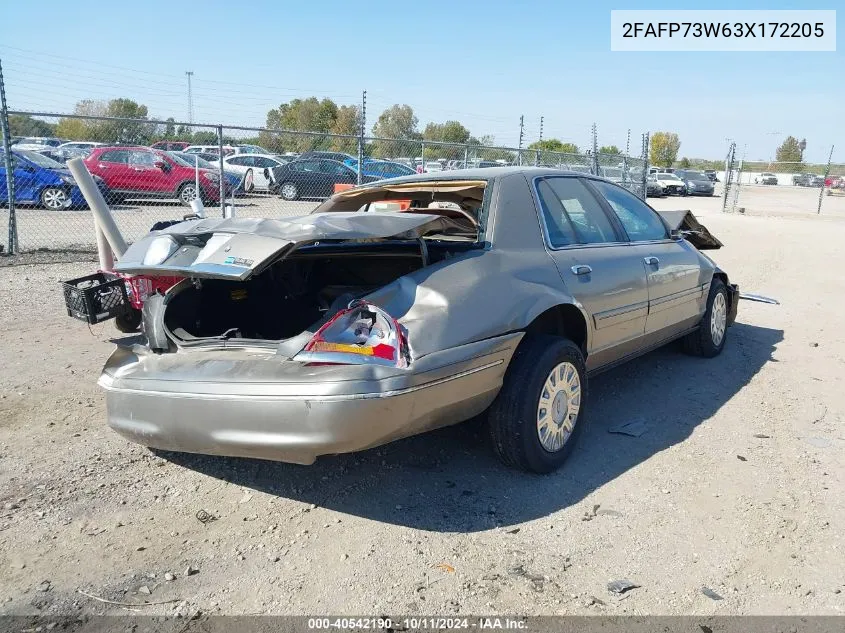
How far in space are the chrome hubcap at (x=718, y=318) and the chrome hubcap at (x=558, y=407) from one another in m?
2.59

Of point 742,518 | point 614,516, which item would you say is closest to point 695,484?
point 742,518

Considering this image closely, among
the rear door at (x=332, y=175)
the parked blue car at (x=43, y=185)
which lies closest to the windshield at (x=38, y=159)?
the parked blue car at (x=43, y=185)

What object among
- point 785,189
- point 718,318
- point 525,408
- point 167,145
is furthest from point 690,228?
point 785,189

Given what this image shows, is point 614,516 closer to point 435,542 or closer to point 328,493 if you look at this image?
point 435,542

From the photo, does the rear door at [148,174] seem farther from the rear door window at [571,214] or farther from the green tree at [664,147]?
the green tree at [664,147]

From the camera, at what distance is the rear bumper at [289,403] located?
2828mm

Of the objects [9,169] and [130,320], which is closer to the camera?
[130,320]

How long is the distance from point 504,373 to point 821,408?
8.90ft

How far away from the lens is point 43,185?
45.8ft

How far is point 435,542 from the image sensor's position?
9.84ft

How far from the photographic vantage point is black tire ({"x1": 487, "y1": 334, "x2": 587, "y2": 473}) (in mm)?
3402

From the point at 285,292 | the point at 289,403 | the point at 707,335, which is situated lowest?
the point at 707,335

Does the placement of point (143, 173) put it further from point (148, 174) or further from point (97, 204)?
point (97, 204)

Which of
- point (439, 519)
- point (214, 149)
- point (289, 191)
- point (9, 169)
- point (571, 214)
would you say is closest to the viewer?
point (439, 519)
